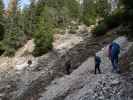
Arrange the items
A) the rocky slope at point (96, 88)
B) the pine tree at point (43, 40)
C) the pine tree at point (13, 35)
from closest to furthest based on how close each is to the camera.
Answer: the rocky slope at point (96, 88)
the pine tree at point (43, 40)
the pine tree at point (13, 35)

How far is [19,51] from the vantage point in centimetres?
6656

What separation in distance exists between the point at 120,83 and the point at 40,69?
22.7 m

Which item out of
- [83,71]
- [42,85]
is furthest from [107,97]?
→ [42,85]

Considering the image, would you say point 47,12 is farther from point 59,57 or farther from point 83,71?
point 83,71

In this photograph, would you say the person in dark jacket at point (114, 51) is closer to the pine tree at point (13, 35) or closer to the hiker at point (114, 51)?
the hiker at point (114, 51)

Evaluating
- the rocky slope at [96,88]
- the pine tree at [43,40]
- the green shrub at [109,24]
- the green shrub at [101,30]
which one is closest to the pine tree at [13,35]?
the pine tree at [43,40]

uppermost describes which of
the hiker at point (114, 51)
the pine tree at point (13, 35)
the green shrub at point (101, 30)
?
the hiker at point (114, 51)

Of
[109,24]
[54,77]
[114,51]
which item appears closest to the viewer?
[114,51]

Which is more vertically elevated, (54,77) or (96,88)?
(96,88)

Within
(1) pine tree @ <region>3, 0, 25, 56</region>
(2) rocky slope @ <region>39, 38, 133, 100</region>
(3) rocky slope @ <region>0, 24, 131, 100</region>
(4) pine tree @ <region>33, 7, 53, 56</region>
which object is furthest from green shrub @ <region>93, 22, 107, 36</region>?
(1) pine tree @ <region>3, 0, 25, 56</region>

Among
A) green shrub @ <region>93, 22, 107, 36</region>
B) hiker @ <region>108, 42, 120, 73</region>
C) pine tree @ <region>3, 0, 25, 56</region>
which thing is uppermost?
hiker @ <region>108, 42, 120, 73</region>

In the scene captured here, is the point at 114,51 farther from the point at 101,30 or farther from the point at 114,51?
the point at 101,30

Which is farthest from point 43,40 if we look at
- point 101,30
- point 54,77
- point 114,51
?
point 114,51

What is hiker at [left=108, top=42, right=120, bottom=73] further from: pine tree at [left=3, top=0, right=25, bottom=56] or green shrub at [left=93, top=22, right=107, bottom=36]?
pine tree at [left=3, top=0, right=25, bottom=56]
